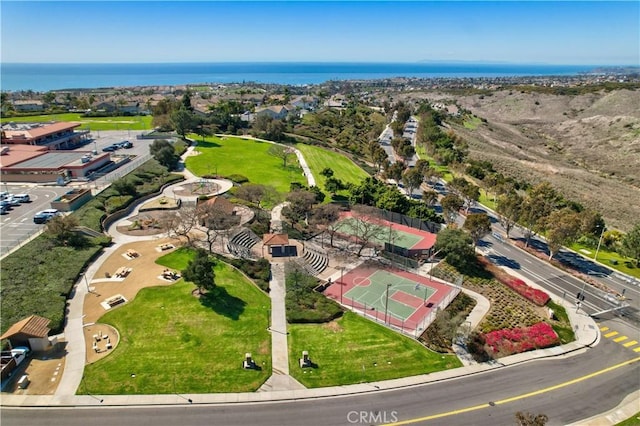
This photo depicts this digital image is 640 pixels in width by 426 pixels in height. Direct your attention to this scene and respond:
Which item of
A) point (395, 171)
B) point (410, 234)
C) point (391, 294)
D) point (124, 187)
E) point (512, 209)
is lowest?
point (391, 294)

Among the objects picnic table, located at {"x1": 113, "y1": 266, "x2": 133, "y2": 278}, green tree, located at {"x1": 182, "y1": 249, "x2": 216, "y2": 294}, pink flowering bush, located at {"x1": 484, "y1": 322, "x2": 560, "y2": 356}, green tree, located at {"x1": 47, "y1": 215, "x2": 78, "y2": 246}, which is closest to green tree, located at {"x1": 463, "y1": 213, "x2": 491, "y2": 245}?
pink flowering bush, located at {"x1": 484, "y1": 322, "x2": 560, "y2": 356}

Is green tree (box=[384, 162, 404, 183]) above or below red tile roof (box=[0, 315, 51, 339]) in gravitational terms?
above

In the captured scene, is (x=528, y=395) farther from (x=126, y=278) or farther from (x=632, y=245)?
(x=126, y=278)

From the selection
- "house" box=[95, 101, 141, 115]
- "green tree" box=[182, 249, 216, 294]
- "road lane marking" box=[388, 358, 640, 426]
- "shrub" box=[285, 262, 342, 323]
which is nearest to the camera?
"road lane marking" box=[388, 358, 640, 426]

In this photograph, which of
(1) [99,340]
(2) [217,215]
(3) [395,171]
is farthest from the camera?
(3) [395,171]

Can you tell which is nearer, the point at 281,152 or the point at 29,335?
the point at 29,335

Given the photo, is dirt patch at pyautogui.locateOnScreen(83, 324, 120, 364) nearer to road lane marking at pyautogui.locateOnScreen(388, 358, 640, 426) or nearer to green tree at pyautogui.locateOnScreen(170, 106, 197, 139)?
road lane marking at pyautogui.locateOnScreen(388, 358, 640, 426)

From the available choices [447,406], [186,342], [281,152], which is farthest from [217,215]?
[281,152]

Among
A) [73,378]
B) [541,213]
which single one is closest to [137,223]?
[73,378]
